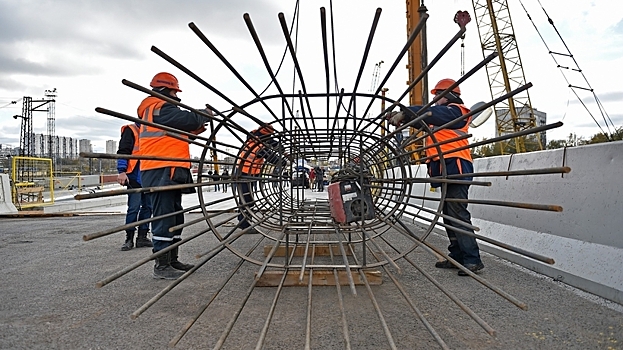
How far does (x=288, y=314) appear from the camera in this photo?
7.76ft

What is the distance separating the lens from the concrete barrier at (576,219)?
8.51 ft

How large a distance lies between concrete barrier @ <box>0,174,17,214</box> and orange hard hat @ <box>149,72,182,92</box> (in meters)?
8.35

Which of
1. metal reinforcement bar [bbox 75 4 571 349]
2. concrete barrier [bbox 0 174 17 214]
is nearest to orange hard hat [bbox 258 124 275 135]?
metal reinforcement bar [bbox 75 4 571 349]

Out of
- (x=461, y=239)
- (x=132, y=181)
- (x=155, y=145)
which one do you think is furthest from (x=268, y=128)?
(x=132, y=181)

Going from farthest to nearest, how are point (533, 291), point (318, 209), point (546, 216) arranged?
point (318, 209) < point (546, 216) < point (533, 291)

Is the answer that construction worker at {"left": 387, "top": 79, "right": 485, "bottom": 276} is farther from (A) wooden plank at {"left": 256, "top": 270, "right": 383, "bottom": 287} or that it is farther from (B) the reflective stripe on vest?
(B) the reflective stripe on vest

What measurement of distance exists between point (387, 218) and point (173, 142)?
70.8 inches

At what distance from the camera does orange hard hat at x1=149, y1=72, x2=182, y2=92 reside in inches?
136

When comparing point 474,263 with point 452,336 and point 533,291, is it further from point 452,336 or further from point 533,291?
point 452,336

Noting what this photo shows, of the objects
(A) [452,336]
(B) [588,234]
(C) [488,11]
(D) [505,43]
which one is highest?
(C) [488,11]

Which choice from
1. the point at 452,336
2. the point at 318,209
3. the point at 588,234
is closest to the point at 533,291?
the point at 588,234

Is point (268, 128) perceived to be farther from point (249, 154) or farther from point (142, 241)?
point (142, 241)

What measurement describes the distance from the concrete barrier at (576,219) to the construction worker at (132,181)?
3.62 m

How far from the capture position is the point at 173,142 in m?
3.36
